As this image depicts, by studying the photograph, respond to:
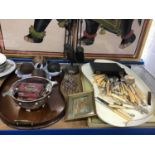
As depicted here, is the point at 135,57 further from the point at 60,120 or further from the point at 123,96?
the point at 60,120

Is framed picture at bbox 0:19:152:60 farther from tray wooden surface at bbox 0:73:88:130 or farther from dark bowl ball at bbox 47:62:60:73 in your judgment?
tray wooden surface at bbox 0:73:88:130

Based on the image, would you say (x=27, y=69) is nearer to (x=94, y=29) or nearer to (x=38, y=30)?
(x=38, y=30)

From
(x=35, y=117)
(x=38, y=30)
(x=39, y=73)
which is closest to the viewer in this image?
(x=35, y=117)

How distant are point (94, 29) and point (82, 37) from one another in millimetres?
67

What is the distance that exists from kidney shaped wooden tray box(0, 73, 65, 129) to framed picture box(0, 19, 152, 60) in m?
0.30

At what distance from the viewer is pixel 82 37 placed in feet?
2.94

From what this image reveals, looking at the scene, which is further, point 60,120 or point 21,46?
point 21,46

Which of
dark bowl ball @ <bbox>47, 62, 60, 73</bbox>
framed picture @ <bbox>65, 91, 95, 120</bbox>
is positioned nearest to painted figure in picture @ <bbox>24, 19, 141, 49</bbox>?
dark bowl ball @ <bbox>47, 62, 60, 73</bbox>

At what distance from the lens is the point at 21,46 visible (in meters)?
0.91

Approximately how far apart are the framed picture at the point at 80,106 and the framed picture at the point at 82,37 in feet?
1.00

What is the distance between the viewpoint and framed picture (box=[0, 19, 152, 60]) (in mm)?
848

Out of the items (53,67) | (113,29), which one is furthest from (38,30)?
(113,29)
